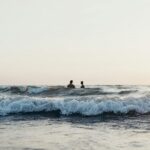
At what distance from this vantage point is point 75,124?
53.2 ft

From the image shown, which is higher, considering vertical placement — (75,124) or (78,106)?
(78,106)

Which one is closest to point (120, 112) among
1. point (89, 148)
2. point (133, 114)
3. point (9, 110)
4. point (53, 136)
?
point (133, 114)

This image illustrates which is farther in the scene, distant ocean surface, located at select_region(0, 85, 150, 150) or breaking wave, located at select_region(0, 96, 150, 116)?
breaking wave, located at select_region(0, 96, 150, 116)

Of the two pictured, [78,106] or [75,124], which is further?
[78,106]

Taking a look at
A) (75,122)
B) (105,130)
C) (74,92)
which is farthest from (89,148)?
(74,92)

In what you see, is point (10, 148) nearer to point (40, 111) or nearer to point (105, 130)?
point (105, 130)

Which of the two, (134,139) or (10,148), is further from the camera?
(134,139)

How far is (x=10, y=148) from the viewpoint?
435 inches

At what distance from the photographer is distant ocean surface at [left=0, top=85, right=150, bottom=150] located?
11.7m

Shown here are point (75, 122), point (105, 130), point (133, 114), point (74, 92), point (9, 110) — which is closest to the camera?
point (105, 130)

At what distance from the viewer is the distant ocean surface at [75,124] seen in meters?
11.7

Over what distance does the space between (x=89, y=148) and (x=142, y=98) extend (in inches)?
446

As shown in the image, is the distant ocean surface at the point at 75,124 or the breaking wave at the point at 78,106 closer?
the distant ocean surface at the point at 75,124

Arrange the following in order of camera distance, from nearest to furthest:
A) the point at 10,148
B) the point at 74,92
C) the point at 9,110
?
the point at 10,148 → the point at 9,110 → the point at 74,92
